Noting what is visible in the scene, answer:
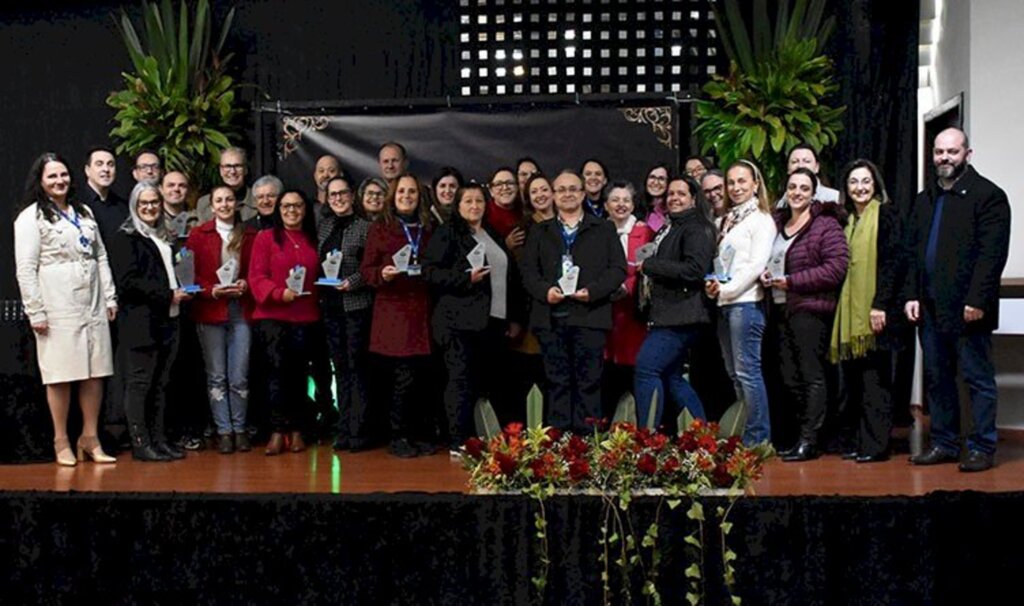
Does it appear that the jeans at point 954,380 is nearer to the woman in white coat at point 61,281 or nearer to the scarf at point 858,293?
the scarf at point 858,293

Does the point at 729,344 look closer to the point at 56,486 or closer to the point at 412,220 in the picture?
the point at 412,220

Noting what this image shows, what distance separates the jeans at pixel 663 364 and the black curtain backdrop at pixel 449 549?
204 centimetres

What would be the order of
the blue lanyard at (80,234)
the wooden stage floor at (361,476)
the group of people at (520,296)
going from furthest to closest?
the blue lanyard at (80,234), the group of people at (520,296), the wooden stage floor at (361,476)

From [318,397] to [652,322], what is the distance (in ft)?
6.27

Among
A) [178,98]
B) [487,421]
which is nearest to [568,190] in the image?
[487,421]

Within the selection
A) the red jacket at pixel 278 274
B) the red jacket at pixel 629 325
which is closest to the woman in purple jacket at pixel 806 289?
the red jacket at pixel 629 325

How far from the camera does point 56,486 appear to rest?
525cm

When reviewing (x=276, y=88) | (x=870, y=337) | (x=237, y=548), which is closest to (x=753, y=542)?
(x=237, y=548)

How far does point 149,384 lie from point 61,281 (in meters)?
0.62

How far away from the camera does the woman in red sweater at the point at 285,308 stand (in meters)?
6.12

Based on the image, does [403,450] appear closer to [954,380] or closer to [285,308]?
[285,308]

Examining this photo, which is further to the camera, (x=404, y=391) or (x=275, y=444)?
(x=275, y=444)

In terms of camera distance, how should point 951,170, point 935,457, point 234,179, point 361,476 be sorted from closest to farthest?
point 951,170
point 361,476
point 935,457
point 234,179

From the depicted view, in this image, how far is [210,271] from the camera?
620 cm
